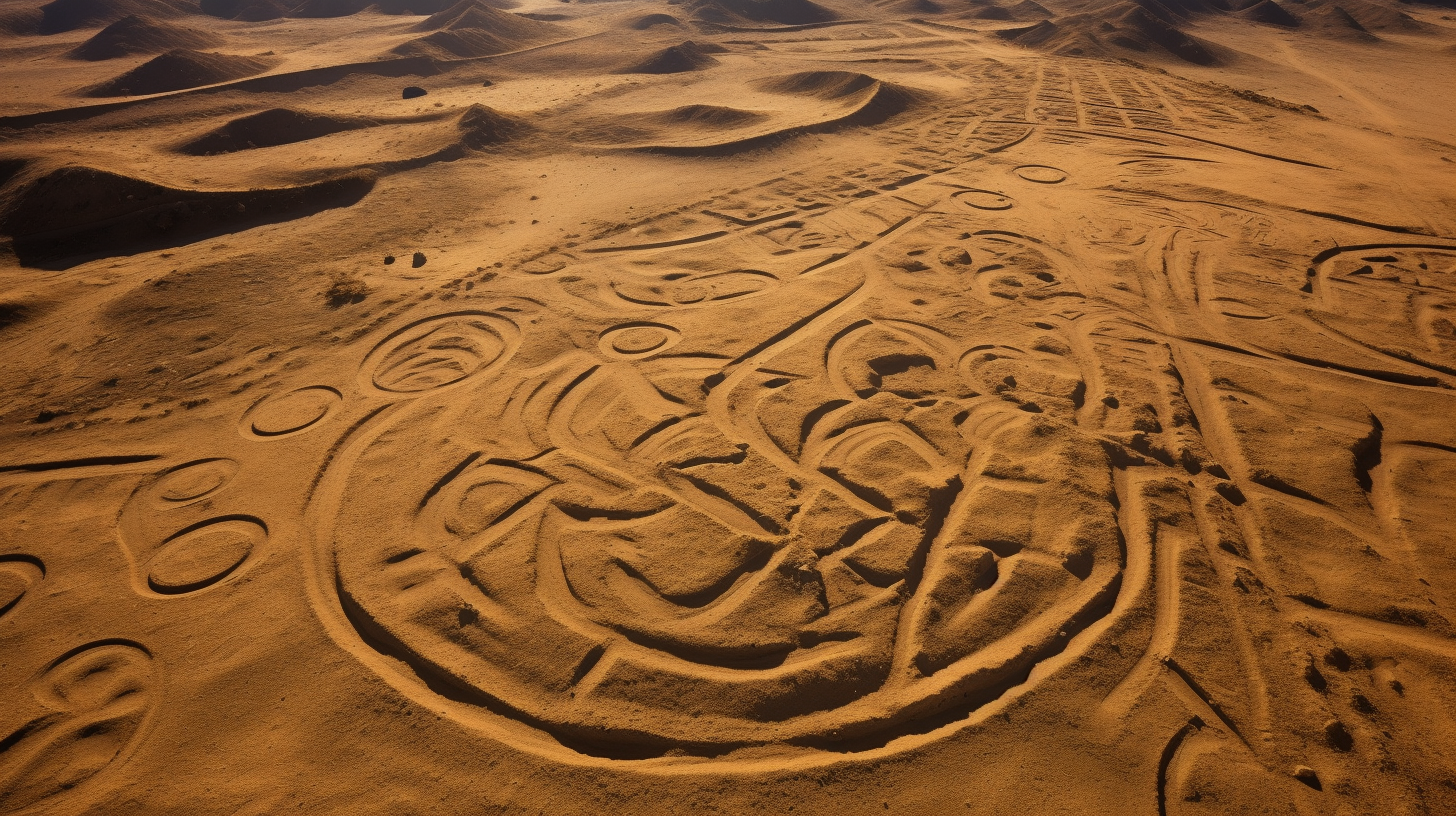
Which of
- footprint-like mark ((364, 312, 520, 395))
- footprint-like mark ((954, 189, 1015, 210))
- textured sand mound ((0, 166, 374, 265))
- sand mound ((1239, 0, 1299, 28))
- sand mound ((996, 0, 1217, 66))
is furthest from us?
sand mound ((1239, 0, 1299, 28))

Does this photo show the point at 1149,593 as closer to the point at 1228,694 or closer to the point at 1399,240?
the point at 1228,694

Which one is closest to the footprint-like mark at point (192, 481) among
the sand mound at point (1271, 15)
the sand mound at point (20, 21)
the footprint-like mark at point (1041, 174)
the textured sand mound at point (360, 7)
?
the footprint-like mark at point (1041, 174)

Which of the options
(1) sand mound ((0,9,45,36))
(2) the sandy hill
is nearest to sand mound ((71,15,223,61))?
(1) sand mound ((0,9,45,36))

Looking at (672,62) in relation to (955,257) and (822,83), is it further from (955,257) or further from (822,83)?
(955,257)

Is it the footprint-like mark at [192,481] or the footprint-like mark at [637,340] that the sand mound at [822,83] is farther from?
the footprint-like mark at [192,481]

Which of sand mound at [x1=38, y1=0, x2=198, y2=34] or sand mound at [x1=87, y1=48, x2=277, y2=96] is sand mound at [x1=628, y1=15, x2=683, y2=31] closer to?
sand mound at [x1=87, y1=48, x2=277, y2=96]

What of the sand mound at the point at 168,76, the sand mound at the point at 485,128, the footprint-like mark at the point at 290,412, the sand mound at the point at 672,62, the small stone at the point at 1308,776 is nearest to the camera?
the small stone at the point at 1308,776

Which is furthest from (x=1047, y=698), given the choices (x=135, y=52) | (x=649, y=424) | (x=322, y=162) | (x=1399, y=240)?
(x=135, y=52)
